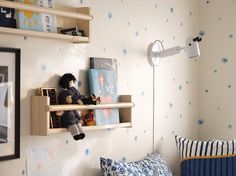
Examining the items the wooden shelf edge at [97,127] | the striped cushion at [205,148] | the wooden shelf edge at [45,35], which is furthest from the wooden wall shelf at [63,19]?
the striped cushion at [205,148]

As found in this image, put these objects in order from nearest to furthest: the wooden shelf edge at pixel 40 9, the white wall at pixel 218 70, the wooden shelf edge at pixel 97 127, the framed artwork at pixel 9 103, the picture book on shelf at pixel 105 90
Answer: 1. the wooden shelf edge at pixel 40 9
2. the framed artwork at pixel 9 103
3. the wooden shelf edge at pixel 97 127
4. the picture book on shelf at pixel 105 90
5. the white wall at pixel 218 70

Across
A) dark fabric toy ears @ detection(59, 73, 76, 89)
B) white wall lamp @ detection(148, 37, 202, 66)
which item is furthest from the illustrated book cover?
white wall lamp @ detection(148, 37, 202, 66)

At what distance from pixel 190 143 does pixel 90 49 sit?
3.43 feet

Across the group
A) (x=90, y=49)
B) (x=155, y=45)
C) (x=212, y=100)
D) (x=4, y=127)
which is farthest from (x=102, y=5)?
(x=212, y=100)

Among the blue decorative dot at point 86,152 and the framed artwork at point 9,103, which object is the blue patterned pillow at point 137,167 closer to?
the blue decorative dot at point 86,152

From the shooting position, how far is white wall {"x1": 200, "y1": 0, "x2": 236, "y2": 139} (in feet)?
11.1

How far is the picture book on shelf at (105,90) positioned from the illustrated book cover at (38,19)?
398mm

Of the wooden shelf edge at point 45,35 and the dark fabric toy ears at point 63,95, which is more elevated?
the wooden shelf edge at point 45,35

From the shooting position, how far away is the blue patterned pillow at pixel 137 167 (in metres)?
2.49

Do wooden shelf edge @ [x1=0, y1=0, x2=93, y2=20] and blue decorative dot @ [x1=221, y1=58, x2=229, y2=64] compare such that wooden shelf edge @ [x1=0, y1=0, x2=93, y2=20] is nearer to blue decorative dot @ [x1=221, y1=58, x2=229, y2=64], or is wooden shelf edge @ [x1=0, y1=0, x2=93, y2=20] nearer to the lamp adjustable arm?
the lamp adjustable arm

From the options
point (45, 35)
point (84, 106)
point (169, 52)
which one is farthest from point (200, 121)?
point (45, 35)

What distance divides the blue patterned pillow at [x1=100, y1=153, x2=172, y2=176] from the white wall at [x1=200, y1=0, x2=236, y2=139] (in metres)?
0.72

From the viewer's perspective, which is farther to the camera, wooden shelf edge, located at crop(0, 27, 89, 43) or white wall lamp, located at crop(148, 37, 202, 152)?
white wall lamp, located at crop(148, 37, 202, 152)

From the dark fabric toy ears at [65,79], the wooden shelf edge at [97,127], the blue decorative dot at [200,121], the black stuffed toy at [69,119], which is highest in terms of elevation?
the dark fabric toy ears at [65,79]
